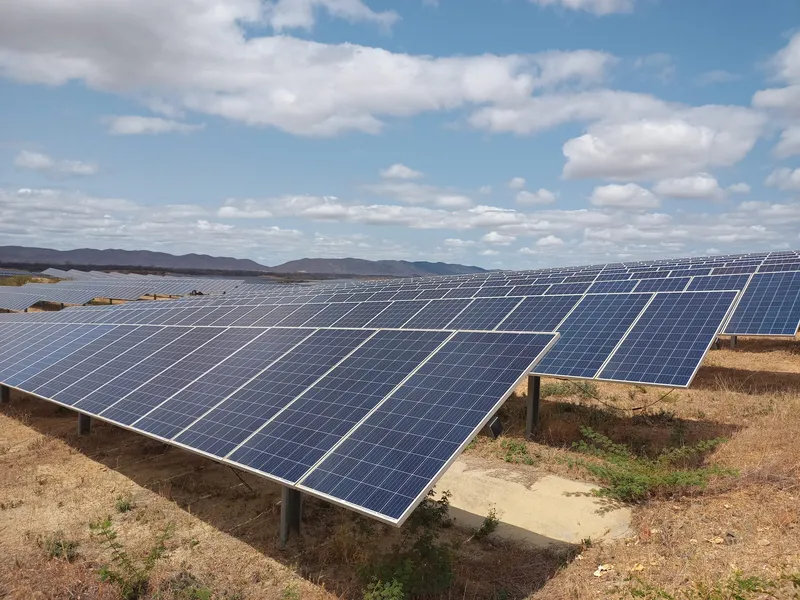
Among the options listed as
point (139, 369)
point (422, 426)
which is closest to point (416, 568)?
point (422, 426)

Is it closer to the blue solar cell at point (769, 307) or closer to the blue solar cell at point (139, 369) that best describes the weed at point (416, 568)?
the blue solar cell at point (139, 369)

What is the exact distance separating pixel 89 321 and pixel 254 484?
15895 millimetres

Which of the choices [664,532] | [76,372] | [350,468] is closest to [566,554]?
[664,532]

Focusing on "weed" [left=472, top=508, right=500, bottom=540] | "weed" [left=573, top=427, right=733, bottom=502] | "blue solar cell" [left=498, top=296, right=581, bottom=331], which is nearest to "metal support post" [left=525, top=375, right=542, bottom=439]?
"blue solar cell" [left=498, top=296, right=581, bottom=331]

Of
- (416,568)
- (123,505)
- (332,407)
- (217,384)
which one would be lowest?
(123,505)

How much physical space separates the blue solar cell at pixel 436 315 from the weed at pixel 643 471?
6.40 metres

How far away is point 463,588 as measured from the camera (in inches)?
341

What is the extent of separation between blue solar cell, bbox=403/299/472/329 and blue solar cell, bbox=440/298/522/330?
299 mm

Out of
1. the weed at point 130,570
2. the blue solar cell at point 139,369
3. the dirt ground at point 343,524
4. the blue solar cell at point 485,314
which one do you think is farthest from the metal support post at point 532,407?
the weed at point 130,570

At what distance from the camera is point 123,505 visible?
11852 mm

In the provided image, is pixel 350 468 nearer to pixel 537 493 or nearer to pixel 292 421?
pixel 292 421

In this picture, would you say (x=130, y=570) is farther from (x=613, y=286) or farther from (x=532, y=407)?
(x=613, y=286)

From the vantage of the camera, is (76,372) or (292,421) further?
(76,372)

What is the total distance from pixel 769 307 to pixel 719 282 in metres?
2.10
